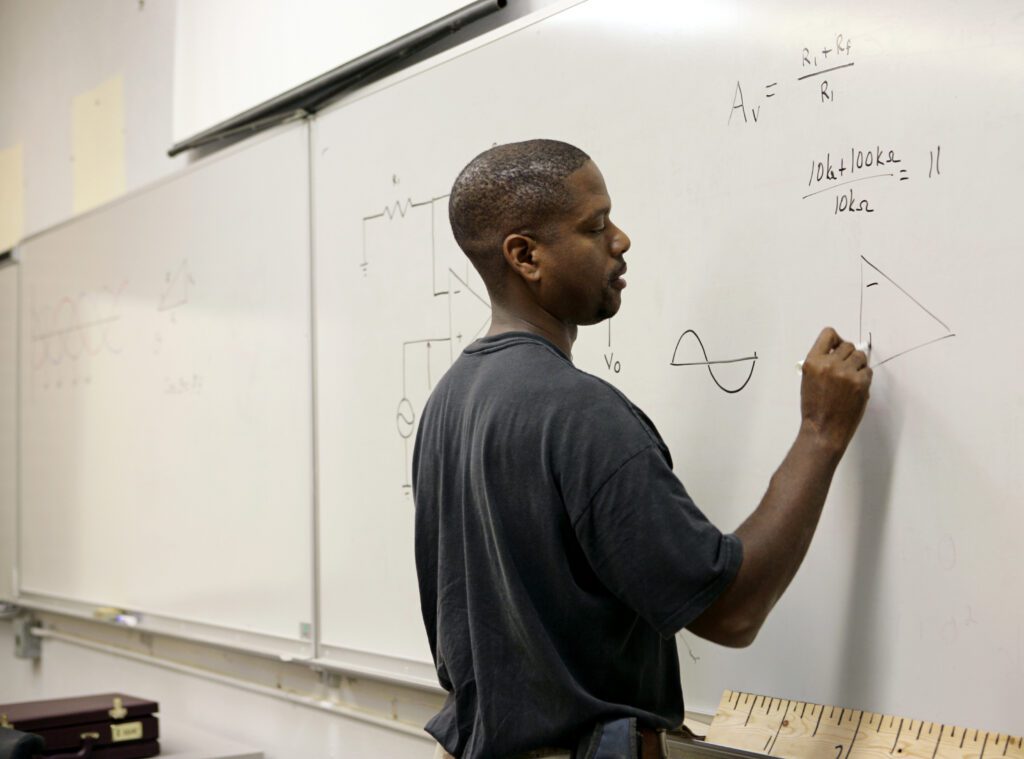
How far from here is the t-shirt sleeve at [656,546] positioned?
1174 millimetres

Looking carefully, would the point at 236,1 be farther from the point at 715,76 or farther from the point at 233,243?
the point at 715,76

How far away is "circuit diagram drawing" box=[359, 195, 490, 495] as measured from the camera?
2104mm

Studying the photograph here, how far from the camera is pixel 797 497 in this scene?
1.29 meters

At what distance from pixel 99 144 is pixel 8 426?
3.54 feet

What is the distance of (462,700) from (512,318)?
0.45 m

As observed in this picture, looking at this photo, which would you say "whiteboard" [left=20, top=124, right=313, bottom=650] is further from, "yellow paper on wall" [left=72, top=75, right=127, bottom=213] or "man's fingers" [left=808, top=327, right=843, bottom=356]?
"man's fingers" [left=808, top=327, right=843, bottom=356]

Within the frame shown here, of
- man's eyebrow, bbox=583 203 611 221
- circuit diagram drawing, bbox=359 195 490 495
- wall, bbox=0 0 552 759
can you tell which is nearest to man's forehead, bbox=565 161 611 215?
man's eyebrow, bbox=583 203 611 221

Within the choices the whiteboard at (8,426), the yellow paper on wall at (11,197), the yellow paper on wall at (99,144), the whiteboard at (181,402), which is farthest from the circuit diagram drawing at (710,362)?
the yellow paper on wall at (11,197)

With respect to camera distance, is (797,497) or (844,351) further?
(844,351)

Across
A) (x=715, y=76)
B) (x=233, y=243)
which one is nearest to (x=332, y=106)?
(x=233, y=243)

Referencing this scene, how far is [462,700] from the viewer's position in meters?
1.34

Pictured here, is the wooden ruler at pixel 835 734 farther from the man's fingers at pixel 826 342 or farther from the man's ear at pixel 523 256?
the man's ear at pixel 523 256

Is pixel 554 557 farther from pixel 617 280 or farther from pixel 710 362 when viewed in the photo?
pixel 710 362

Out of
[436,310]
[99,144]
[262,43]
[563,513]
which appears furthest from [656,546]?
[99,144]
